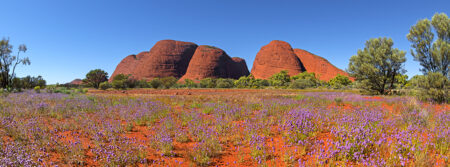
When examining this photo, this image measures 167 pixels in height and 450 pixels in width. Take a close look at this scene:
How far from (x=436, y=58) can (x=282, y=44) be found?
127 metres

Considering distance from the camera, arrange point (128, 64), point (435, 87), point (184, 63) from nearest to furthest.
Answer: point (435, 87), point (184, 63), point (128, 64)

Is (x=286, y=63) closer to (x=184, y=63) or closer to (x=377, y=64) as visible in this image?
(x=184, y=63)

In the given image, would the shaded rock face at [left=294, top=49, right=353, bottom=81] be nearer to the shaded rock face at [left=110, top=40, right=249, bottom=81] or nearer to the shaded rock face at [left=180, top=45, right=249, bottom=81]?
the shaded rock face at [left=110, top=40, right=249, bottom=81]

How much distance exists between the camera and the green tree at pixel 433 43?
9641 millimetres

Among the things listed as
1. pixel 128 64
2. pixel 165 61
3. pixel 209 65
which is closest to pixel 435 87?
pixel 209 65

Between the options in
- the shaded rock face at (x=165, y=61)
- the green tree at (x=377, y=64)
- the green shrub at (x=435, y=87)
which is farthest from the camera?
the shaded rock face at (x=165, y=61)

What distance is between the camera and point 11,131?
3.96 m

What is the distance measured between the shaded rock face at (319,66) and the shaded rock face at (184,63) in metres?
46.5

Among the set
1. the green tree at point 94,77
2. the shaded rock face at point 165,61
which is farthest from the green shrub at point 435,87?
the shaded rock face at point 165,61

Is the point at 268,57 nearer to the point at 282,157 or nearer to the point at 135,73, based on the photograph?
the point at 135,73

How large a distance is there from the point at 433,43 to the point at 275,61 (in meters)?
112

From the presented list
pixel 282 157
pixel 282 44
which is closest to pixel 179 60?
pixel 282 44

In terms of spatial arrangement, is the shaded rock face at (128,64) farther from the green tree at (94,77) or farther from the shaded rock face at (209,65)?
the green tree at (94,77)

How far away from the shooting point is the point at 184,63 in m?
130
